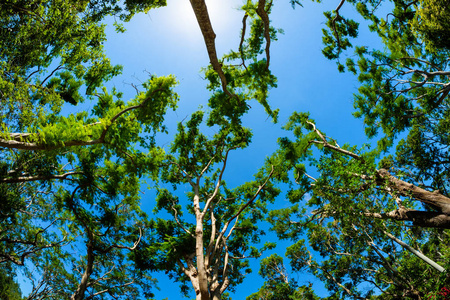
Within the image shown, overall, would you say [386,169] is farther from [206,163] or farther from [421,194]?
[206,163]

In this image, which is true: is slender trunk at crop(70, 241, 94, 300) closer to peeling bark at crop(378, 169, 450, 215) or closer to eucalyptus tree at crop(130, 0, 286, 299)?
eucalyptus tree at crop(130, 0, 286, 299)

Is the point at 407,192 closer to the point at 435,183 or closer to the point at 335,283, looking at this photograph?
the point at 435,183

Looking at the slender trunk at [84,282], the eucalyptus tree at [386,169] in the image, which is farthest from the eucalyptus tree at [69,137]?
the eucalyptus tree at [386,169]

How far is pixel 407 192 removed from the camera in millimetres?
7062

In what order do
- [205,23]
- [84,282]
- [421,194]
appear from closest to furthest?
[205,23], [421,194], [84,282]

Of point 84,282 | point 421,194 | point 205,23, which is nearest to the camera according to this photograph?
point 205,23

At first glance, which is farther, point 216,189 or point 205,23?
point 216,189

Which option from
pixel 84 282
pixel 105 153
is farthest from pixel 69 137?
pixel 84 282

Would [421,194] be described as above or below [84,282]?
above

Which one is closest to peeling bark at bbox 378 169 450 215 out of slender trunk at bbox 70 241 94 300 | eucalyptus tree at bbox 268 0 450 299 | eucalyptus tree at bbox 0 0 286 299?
eucalyptus tree at bbox 268 0 450 299

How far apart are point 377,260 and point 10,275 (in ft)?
69.7

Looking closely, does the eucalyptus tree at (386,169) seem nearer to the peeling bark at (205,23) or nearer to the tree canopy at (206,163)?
the tree canopy at (206,163)

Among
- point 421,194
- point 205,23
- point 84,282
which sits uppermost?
point 205,23

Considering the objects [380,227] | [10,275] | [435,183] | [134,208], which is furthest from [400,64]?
[10,275]
